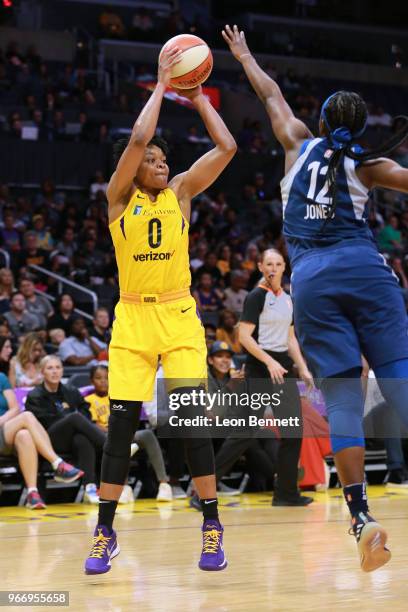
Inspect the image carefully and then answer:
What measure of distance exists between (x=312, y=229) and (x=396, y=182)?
1.33ft

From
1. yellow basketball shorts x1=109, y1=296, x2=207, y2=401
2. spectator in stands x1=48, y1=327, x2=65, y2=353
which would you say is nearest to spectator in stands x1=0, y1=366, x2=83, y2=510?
spectator in stands x1=48, y1=327, x2=65, y2=353

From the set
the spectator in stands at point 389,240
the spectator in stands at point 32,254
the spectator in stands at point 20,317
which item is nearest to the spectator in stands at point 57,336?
the spectator in stands at point 20,317

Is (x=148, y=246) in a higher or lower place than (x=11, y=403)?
higher

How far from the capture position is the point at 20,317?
1227 cm

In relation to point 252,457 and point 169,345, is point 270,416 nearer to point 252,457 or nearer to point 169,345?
point 252,457

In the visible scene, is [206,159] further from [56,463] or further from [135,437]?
[135,437]

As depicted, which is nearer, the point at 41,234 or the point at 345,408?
the point at 345,408

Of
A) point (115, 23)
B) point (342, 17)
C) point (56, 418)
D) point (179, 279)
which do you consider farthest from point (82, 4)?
point (179, 279)

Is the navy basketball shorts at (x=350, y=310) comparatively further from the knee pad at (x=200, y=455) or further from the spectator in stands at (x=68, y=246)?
the spectator in stands at (x=68, y=246)

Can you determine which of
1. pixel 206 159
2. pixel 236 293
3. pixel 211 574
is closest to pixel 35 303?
pixel 236 293

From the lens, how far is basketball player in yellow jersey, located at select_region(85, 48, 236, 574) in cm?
503

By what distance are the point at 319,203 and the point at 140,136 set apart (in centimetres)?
114

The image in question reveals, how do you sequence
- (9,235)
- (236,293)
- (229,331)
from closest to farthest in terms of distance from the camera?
(229,331), (236,293), (9,235)

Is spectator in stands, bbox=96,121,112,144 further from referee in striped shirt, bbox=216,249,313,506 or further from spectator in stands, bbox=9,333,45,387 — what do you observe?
referee in striped shirt, bbox=216,249,313,506
